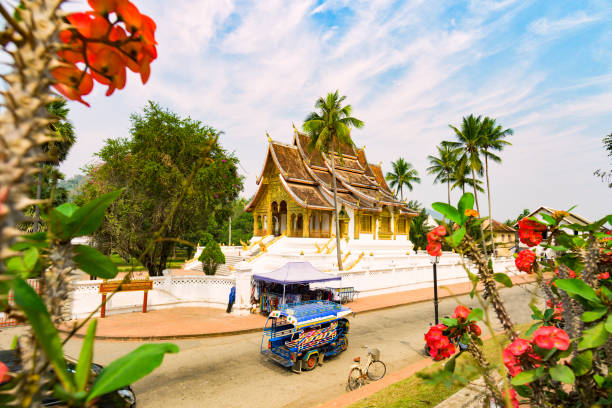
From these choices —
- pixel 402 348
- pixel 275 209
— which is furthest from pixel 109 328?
pixel 275 209

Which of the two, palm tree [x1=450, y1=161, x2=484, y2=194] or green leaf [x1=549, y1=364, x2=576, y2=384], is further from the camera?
palm tree [x1=450, y1=161, x2=484, y2=194]

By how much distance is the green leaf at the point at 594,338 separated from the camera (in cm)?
166

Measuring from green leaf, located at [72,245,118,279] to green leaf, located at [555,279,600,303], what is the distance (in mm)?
2059

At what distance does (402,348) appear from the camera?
891cm

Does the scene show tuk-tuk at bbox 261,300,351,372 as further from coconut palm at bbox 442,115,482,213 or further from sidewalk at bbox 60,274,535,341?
coconut palm at bbox 442,115,482,213

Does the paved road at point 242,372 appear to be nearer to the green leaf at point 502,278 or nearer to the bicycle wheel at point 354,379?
the bicycle wheel at point 354,379

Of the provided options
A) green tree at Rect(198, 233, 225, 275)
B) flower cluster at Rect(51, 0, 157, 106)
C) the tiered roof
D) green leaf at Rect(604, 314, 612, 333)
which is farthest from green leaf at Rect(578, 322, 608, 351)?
the tiered roof

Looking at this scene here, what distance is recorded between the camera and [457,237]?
5.30 feet

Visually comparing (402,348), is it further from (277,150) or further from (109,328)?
(277,150)

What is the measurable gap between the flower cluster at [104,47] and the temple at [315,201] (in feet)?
67.9

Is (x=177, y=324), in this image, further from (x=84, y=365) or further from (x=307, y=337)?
(x=84, y=365)

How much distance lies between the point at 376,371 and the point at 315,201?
16304 millimetres

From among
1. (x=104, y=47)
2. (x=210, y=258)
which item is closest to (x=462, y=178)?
(x=210, y=258)

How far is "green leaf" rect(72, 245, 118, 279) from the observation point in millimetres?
862
